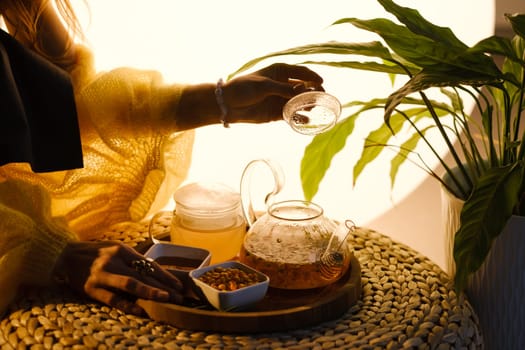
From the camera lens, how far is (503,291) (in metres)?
0.95

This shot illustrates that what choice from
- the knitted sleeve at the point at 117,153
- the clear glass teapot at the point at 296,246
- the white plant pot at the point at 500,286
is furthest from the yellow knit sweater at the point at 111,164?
the white plant pot at the point at 500,286

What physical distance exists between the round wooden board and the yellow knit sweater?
0.21m

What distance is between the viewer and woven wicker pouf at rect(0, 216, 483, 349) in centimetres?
84

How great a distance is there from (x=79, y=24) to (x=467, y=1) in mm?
738

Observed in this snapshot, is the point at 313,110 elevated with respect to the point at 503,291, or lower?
elevated

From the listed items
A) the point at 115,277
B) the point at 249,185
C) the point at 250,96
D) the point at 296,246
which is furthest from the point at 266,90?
the point at 115,277

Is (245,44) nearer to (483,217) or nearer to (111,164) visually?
Result: (111,164)

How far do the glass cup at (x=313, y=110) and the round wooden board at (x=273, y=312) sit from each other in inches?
8.5

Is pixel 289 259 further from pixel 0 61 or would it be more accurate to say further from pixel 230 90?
pixel 0 61

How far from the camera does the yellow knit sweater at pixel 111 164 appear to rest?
105 cm

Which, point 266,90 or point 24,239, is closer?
point 24,239

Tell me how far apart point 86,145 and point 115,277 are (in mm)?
324

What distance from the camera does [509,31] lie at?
153cm

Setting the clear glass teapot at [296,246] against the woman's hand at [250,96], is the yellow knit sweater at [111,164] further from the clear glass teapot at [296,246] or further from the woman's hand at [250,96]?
the clear glass teapot at [296,246]
